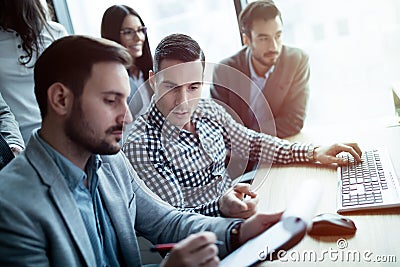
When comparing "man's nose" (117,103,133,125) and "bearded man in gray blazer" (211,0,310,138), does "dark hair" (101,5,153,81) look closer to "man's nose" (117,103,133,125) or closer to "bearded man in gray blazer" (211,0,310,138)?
"bearded man in gray blazer" (211,0,310,138)

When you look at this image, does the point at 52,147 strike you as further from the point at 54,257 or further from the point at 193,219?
the point at 193,219

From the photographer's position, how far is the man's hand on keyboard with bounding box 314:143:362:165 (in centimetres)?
146

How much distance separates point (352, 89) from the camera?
2.35 meters

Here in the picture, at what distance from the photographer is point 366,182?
48.6 inches

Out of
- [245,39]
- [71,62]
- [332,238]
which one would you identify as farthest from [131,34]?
[332,238]

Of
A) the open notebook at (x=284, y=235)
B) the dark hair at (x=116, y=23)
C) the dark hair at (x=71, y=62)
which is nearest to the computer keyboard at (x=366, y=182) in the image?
the open notebook at (x=284, y=235)

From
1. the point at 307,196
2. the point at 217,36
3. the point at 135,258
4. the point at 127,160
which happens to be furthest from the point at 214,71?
the point at 307,196

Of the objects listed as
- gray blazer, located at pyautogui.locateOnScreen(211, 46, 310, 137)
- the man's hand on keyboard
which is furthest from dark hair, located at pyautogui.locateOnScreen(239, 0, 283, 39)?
the man's hand on keyboard

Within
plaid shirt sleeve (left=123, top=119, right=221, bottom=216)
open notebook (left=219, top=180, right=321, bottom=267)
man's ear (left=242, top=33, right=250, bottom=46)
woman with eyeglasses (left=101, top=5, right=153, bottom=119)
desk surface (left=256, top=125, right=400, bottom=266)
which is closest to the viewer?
open notebook (left=219, top=180, right=321, bottom=267)

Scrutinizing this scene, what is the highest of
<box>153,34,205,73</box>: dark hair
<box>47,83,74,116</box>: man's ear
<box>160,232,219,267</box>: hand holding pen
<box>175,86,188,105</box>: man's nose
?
<box>153,34,205,73</box>: dark hair

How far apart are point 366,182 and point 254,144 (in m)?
0.56

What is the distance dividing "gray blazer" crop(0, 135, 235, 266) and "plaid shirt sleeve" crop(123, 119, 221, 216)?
0.14 m

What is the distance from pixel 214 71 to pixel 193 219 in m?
1.14

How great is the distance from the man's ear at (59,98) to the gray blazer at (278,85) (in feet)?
3.99
